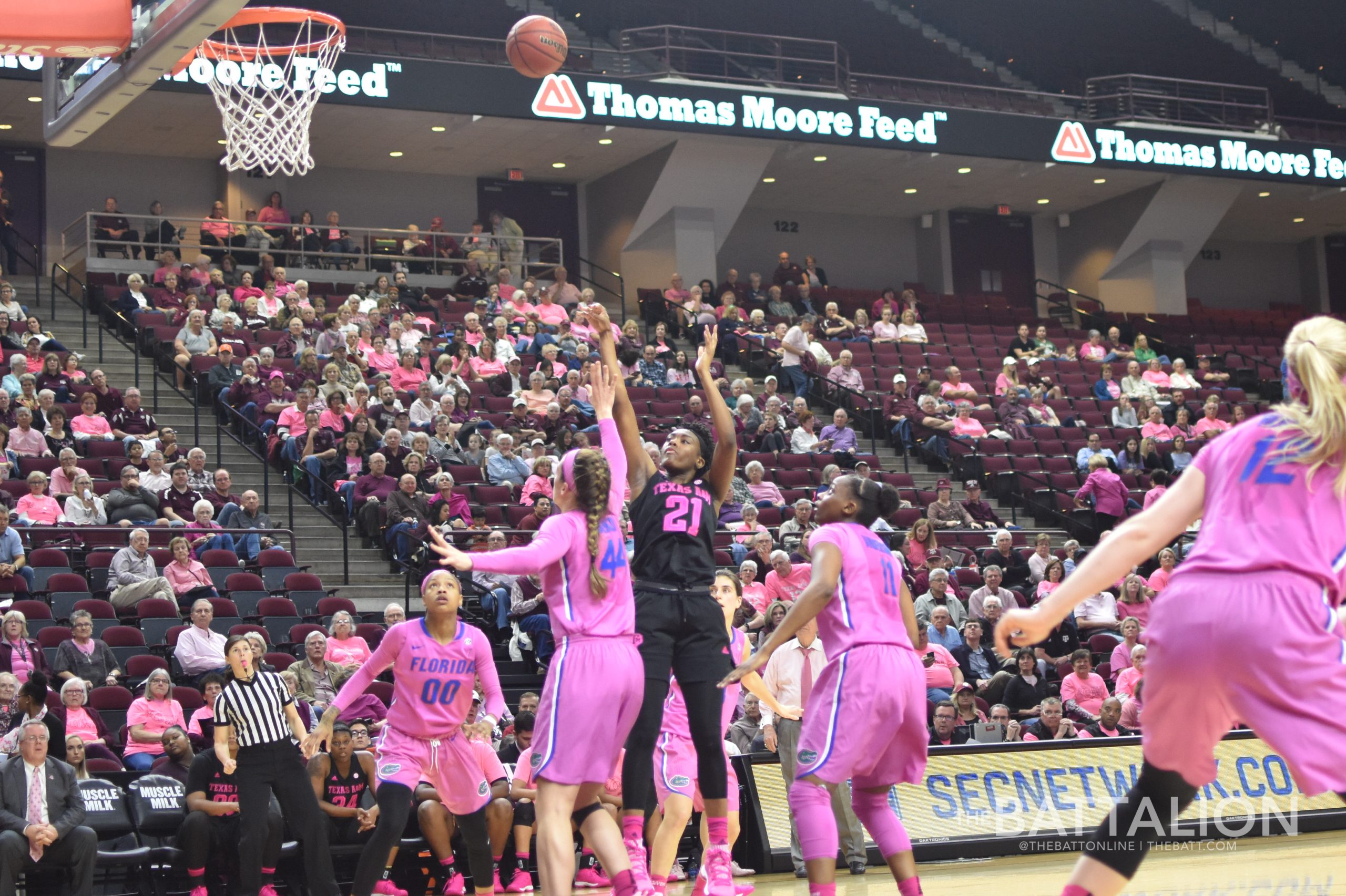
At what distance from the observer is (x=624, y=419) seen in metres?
6.00

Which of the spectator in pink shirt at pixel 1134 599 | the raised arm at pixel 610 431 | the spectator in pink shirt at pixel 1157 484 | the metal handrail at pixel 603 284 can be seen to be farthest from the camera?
the metal handrail at pixel 603 284

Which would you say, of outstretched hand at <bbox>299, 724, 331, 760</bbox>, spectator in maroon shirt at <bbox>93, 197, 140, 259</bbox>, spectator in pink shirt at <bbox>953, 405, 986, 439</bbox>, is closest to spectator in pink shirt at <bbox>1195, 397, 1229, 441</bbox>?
spectator in pink shirt at <bbox>953, 405, 986, 439</bbox>

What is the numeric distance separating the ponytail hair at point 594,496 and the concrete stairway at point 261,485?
795 centimetres

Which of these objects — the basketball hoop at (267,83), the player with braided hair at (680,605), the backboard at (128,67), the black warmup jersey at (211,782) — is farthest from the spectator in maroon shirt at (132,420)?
the player with braided hair at (680,605)

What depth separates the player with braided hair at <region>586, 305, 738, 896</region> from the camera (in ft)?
18.8

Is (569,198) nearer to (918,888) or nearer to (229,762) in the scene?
(229,762)

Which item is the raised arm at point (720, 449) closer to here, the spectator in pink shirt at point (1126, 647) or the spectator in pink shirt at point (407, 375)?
the spectator in pink shirt at point (1126, 647)

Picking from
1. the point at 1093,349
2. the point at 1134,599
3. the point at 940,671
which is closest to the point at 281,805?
the point at 940,671

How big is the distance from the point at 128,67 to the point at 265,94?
520cm

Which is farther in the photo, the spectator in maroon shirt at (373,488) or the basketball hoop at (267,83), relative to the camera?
the spectator in maroon shirt at (373,488)

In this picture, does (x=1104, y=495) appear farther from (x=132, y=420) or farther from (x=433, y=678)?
(x=433, y=678)

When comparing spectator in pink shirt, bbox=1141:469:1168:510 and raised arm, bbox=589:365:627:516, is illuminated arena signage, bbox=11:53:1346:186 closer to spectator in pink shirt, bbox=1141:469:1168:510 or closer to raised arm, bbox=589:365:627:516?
spectator in pink shirt, bbox=1141:469:1168:510

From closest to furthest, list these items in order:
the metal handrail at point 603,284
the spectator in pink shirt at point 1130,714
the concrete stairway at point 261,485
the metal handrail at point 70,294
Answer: the spectator in pink shirt at point 1130,714, the concrete stairway at point 261,485, the metal handrail at point 70,294, the metal handrail at point 603,284

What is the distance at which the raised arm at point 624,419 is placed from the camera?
589cm
